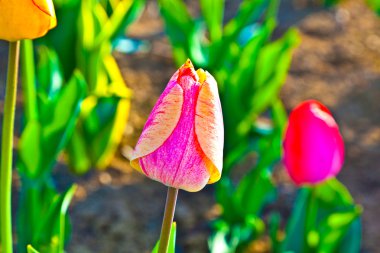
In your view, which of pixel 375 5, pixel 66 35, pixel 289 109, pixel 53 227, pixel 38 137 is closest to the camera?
pixel 53 227

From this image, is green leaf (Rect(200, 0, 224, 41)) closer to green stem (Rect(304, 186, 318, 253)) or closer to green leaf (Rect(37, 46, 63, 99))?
green leaf (Rect(37, 46, 63, 99))

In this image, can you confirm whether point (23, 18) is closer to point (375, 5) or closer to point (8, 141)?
point (8, 141)

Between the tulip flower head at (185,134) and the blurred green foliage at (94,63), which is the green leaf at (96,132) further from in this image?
the tulip flower head at (185,134)

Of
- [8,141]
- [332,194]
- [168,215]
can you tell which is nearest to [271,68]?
[332,194]

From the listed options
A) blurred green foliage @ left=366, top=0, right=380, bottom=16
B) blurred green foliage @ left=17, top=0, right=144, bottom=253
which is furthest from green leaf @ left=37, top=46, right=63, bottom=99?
blurred green foliage @ left=366, top=0, right=380, bottom=16

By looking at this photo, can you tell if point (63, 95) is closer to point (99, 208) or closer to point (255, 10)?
point (99, 208)
